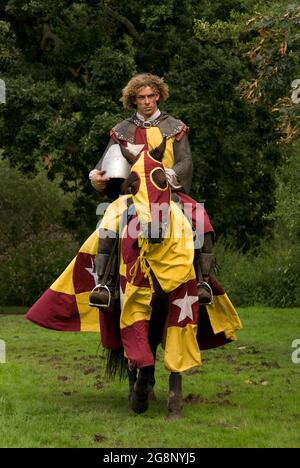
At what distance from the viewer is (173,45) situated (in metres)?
19.9

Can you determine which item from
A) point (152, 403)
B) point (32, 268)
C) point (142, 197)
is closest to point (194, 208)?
point (142, 197)

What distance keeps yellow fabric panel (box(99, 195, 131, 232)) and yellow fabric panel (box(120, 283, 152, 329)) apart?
1.80ft

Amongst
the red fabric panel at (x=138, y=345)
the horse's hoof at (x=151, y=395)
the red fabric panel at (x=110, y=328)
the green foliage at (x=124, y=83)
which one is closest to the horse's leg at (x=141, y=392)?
the red fabric panel at (x=138, y=345)

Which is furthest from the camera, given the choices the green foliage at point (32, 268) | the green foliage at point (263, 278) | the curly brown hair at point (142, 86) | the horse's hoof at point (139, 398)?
the green foliage at point (32, 268)

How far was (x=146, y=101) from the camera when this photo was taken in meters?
8.57

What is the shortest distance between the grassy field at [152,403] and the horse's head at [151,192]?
144cm

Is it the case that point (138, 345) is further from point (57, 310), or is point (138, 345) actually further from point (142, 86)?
point (142, 86)

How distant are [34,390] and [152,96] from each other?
9.32 feet

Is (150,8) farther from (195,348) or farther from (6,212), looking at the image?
(195,348)

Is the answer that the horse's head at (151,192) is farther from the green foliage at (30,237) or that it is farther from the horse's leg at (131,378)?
the green foliage at (30,237)

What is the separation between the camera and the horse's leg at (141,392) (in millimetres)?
8016

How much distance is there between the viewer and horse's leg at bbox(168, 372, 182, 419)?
316 inches

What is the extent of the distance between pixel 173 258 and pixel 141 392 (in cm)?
110
